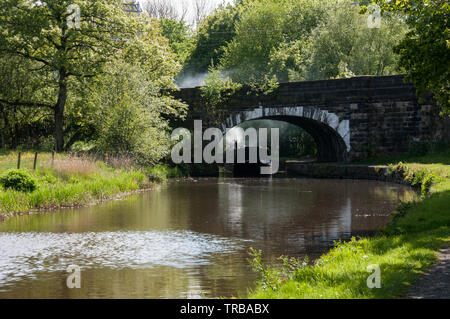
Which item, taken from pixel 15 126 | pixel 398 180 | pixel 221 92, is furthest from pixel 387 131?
pixel 15 126

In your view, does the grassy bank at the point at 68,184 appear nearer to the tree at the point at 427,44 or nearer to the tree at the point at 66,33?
the tree at the point at 66,33

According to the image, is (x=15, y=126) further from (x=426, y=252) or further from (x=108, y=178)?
(x=426, y=252)

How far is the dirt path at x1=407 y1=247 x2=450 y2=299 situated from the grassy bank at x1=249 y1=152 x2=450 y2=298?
108mm

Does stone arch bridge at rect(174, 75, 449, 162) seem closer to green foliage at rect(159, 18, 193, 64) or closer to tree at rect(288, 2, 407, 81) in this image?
tree at rect(288, 2, 407, 81)

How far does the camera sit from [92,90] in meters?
32.5

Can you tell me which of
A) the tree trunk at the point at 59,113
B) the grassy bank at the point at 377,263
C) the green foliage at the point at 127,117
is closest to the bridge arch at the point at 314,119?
the green foliage at the point at 127,117

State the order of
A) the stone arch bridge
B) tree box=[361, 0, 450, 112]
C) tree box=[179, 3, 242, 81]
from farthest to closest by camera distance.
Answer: tree box=[179, 3, 242, 81] < the stone arch bridge < tree box=[361, 0, 450, 112]

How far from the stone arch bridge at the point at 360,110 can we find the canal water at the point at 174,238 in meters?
10.9

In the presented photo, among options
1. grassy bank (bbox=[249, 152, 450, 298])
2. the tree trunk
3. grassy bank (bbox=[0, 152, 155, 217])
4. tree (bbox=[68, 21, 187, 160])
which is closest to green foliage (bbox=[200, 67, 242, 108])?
tree (bbox=[68, 21, 187, 160])

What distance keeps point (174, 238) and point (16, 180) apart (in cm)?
756

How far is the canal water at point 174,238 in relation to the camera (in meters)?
9.30

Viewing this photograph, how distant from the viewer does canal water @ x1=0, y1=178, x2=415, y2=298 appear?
930 cm

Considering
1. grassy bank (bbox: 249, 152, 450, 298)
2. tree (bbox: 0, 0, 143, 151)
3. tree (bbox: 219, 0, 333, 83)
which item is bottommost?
grassy bank (bbox: 249, 152, 450, 298)

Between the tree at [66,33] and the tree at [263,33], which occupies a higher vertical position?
the tree at [263,33]
